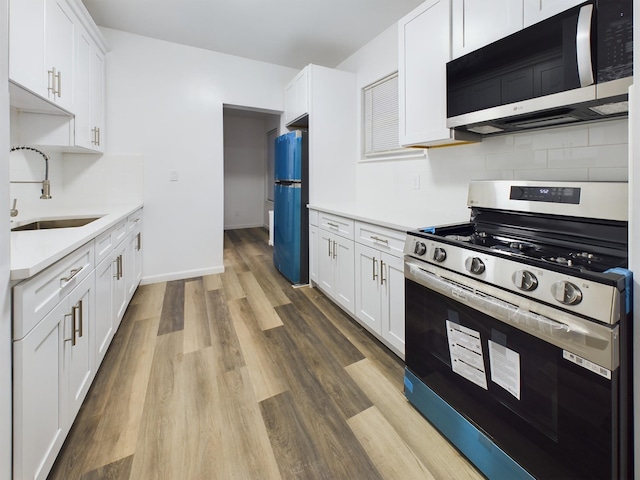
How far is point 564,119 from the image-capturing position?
1379 mm

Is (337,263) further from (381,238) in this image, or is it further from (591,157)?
(591,157)

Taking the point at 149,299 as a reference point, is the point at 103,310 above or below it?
above

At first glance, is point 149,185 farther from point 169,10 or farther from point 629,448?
point 629,448

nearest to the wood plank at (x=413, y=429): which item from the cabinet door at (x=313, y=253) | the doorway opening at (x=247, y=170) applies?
the cabinet door at (x=313, y=253)

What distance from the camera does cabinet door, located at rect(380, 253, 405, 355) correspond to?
1.85m

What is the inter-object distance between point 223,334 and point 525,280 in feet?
6.53

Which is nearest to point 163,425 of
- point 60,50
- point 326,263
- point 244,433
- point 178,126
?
point 244,433

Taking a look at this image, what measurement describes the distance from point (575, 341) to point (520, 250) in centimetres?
49

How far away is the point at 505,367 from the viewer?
1059 mm

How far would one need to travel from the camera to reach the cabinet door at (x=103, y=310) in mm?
1669

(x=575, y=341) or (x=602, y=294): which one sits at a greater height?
(x=602, y=294)

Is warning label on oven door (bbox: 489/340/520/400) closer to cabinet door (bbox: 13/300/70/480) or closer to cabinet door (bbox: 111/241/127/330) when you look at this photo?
cabinet door (bbox: 13/300/70/480)

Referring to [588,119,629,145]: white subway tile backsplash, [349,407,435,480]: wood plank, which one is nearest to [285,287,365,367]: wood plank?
[349,407,435,480]: wood plank

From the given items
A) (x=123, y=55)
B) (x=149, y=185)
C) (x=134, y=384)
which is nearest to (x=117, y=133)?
(x=149, y=185)
